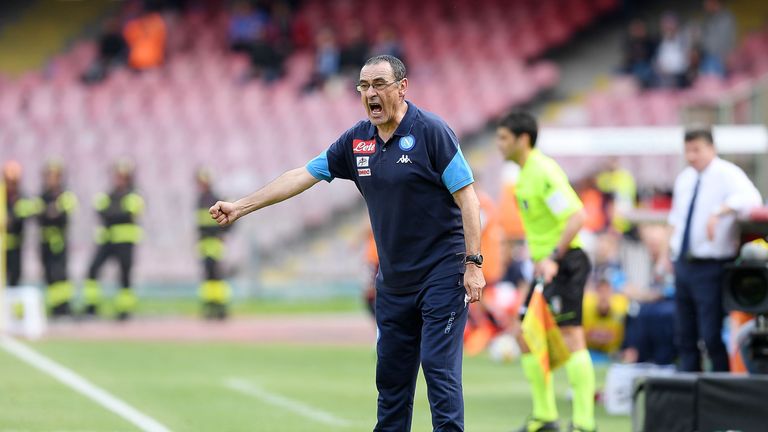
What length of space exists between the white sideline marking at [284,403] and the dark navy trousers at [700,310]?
2.77 meters

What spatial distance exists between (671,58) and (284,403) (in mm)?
17958

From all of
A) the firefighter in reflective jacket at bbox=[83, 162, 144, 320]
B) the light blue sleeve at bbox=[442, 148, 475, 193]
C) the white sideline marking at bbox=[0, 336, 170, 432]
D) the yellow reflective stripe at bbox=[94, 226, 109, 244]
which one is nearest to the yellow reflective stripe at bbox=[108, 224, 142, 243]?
the firefighter in reflective jacket at bbox=[83, 162, 144, 320]

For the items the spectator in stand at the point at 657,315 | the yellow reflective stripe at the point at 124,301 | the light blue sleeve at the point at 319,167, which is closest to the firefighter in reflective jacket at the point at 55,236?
the yellow reflective stripe at the point at 124,301

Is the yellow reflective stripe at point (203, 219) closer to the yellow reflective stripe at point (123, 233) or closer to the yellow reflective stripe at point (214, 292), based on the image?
the yellow reflective stripe at point (214, 292)

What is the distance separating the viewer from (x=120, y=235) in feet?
68.8

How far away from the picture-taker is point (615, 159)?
21656 mm

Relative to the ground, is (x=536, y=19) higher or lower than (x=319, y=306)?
higher

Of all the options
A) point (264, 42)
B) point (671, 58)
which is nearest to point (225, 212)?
point (671, 58)

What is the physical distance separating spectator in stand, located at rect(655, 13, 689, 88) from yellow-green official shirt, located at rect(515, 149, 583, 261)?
18212 mm

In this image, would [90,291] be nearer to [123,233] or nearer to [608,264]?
[123,233]

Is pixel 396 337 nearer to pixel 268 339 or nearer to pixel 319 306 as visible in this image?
pixel 268 339

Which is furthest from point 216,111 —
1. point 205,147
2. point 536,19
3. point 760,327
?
point 760,327

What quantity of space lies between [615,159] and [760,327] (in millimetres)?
12776

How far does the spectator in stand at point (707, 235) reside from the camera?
34.6ft
